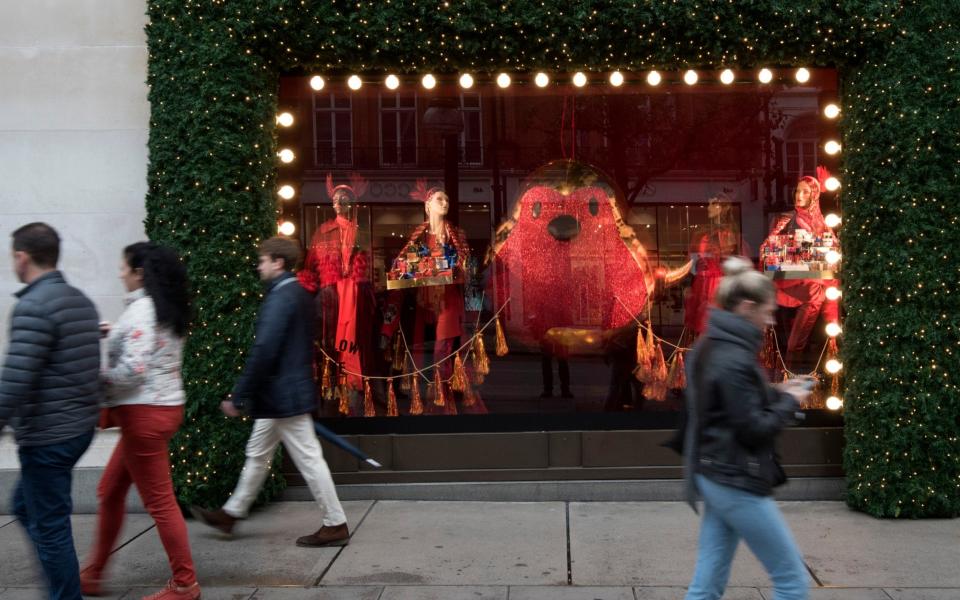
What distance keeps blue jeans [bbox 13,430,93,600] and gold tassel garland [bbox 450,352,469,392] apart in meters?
3.70

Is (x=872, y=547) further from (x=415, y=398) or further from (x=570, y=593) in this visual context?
(x=415, y=398)

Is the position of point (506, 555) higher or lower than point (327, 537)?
lower

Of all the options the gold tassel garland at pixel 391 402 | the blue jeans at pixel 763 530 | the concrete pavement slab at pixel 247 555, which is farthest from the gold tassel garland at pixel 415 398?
the blue jeans at pixel 763 530

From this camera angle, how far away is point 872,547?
586 centimetres

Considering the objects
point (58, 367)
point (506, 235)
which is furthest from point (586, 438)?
point (58, 367)

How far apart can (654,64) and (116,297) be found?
434cm

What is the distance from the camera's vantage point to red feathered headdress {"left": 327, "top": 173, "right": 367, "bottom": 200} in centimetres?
746

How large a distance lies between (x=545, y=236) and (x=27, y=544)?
4.48 m

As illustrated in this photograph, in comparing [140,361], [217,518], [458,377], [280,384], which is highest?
[140,361]

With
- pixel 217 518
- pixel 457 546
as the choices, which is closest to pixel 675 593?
pixel 457 546

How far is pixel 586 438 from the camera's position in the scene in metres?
7.22

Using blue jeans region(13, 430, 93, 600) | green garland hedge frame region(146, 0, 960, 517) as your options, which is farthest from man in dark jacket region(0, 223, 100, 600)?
green garland hedge frame region(146, 0, 960, 517)

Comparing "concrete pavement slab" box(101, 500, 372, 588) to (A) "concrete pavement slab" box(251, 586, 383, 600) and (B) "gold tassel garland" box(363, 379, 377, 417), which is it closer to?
(A) "concrete pavement slab" box(251, 586, 383, 600)

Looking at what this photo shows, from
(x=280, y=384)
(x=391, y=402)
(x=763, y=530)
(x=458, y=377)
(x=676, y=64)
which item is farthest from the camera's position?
(x=458, y=377)
